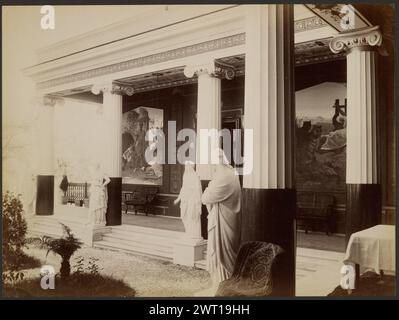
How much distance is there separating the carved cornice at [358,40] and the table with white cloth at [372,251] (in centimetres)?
221

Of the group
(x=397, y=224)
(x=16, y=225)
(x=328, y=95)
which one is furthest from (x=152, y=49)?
(x=397, y=224)

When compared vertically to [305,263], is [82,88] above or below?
above

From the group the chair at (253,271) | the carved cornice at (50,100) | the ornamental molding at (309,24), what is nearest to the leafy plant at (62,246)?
the carved cornice at (50,100)

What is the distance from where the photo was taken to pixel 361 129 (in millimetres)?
4875

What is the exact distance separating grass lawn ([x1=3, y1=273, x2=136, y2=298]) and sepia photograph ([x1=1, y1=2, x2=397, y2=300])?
0.05ft

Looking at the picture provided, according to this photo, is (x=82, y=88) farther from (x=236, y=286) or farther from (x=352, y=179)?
(x=352, y=179)

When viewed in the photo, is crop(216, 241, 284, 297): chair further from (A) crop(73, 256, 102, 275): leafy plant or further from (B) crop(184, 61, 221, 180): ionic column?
(A) crop(73, 256, 102, 275): leafy plant

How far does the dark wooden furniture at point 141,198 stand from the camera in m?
5.63

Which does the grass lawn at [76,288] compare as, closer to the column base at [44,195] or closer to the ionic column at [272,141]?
the column base at [44,195]

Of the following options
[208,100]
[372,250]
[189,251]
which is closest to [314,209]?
[372,250]

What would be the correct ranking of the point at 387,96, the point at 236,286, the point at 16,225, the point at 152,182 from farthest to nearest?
the point at 152,182
the point at 16,225
the point at 387,96
the point at 236,286
